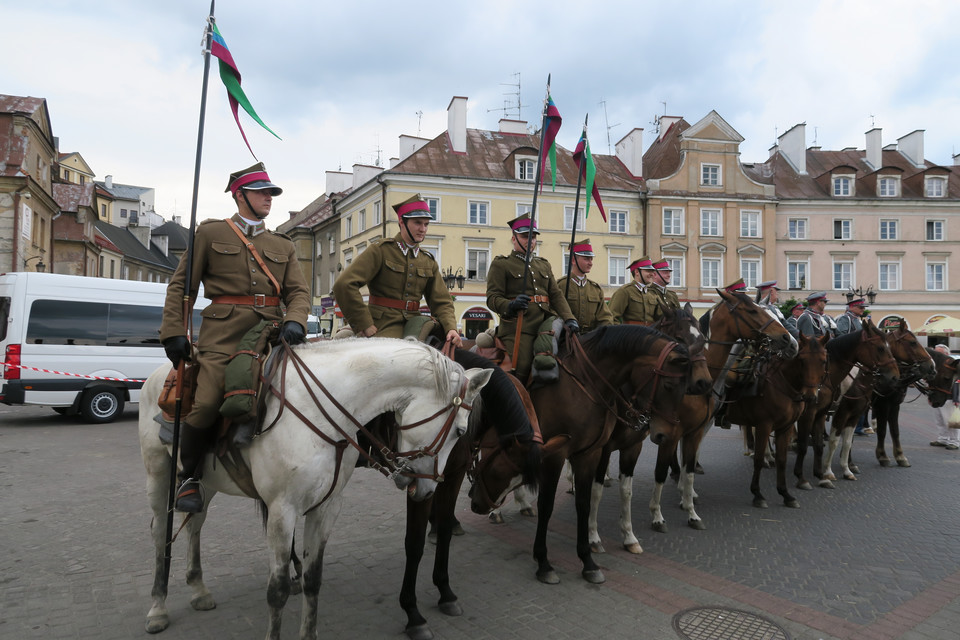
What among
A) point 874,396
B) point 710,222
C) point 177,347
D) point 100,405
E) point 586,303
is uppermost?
point 710,222

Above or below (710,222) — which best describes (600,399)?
below

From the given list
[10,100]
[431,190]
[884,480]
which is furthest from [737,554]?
[10,100]

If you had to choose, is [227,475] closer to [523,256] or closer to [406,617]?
[406,617]

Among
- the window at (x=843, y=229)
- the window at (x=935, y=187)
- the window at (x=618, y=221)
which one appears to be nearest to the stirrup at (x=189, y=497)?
the window at (x=618, y=221)

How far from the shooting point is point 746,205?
39062 millimetres

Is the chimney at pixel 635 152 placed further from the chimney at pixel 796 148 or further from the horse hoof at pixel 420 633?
the horse hoof at pixel 420 633

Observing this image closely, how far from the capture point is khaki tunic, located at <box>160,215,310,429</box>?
3.48m

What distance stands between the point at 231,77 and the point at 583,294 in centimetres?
424

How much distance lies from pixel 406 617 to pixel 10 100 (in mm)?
35356

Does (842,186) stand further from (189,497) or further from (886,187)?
(189,497)

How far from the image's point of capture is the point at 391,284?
482 centimetres

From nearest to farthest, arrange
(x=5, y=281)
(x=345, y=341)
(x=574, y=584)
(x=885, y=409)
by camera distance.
→ 1. (x=345, y=341)
2. (x=574, y=584)
3. (x=885, y=409)
4. (x=5, y=281)

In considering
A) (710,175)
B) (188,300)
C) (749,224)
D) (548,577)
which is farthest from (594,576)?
(749,224)

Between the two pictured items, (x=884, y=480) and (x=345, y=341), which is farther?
(x=884, y=480)
